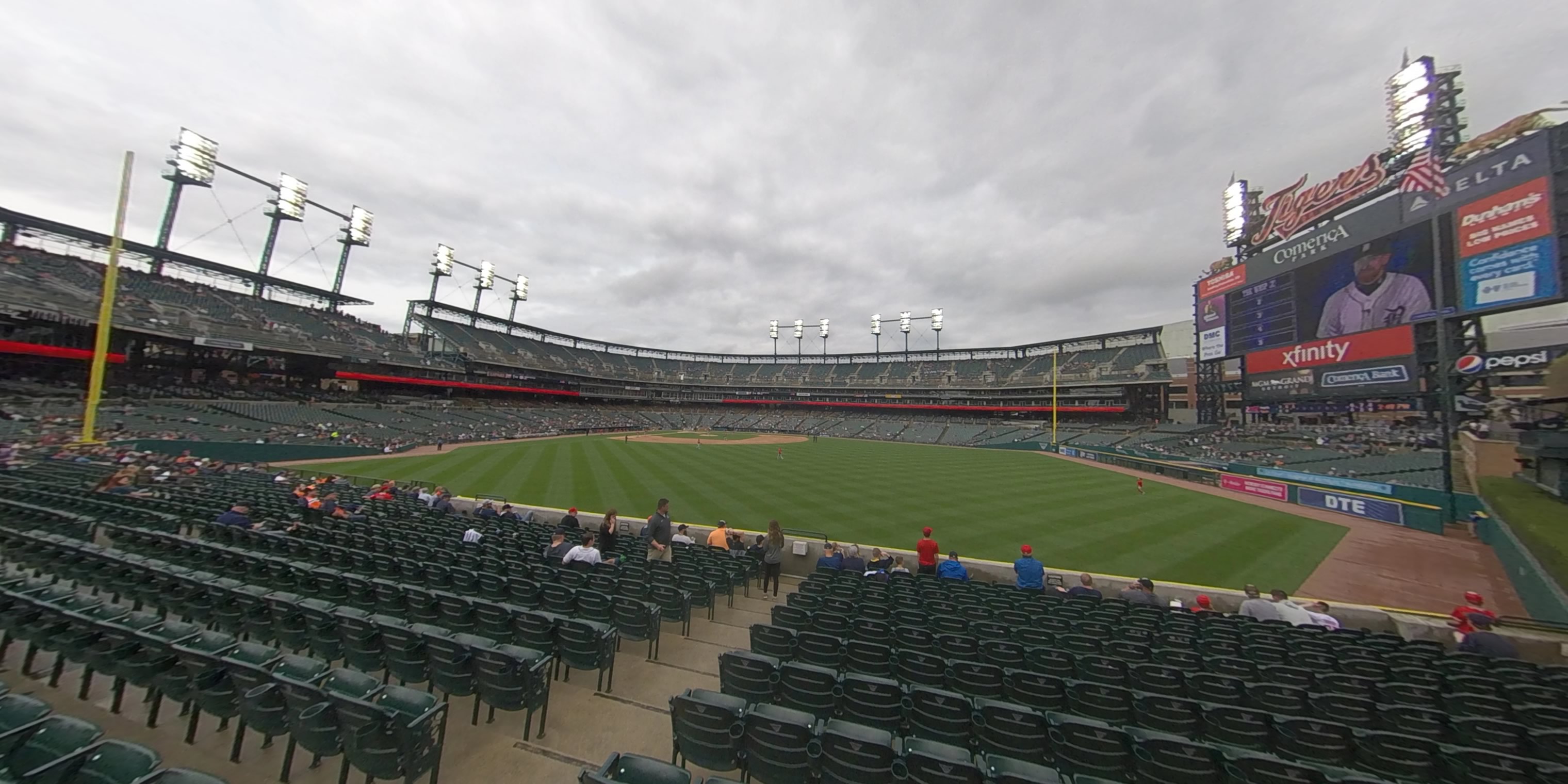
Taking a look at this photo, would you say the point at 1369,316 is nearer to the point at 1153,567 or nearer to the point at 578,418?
the point at 1153,567

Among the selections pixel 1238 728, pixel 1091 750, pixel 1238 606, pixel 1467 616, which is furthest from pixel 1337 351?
pixel 1091 750

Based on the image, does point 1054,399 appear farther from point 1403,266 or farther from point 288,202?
point 288,202

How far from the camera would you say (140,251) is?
46062 mm

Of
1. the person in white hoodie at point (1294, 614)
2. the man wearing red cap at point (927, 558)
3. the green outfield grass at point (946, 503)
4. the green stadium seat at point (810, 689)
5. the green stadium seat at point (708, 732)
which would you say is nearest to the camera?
the green stadium seat at point (708, 732)

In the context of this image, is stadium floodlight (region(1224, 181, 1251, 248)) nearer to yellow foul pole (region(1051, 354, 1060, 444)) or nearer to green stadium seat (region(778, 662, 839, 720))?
yellow foul pole (region(1051, 354, 1060, 444))

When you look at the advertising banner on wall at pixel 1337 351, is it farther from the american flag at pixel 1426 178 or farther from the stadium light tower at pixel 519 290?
the stadium light tower at pixel 519 290

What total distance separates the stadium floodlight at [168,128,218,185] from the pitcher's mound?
41604mm

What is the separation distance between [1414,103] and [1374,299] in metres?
11.8

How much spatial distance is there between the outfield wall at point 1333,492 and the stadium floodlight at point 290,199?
78.4m

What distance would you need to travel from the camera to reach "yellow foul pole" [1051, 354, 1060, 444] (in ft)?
192

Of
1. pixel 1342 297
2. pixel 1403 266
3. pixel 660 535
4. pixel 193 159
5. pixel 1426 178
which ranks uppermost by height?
pixel 193 159

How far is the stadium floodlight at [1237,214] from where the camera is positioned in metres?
47.4

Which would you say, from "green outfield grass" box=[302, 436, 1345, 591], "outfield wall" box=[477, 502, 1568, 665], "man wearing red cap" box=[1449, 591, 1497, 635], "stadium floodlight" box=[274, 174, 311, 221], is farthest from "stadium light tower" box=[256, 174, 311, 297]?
"man wearing red cap" box=[1449, 591, 1497, 635]

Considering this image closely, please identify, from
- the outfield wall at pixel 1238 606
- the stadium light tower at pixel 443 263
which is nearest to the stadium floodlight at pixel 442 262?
the stadium light tower at pixel 443 263
